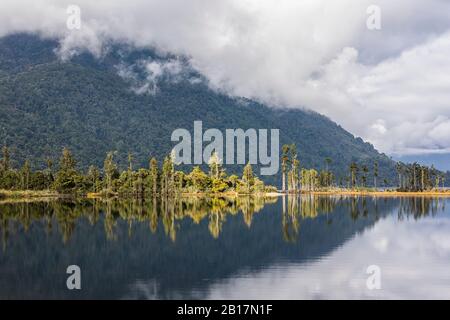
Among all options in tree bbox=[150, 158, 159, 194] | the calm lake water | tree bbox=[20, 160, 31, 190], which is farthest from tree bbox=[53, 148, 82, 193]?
the calm lake water

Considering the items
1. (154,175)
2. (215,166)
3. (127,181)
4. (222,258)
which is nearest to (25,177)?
(127,181)

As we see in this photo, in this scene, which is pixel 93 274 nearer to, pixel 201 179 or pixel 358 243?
pixel 358 243

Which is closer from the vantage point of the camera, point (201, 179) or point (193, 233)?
point (193, 233)

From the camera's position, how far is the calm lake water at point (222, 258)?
941 inches

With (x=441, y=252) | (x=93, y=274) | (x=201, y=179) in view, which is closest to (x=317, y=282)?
(x=93, y=274)

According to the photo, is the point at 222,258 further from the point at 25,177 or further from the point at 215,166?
the point at 215,166

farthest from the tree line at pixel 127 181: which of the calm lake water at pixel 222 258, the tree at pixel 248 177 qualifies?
the calm lake water at pixel 222 258

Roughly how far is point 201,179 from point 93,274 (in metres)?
105

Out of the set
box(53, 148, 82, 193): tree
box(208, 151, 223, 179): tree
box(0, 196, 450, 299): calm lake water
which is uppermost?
box(208, 151, 223, 179): tree

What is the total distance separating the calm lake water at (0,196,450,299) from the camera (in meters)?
23.9

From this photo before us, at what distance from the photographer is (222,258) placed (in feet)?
109

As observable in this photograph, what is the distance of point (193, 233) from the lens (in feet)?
148

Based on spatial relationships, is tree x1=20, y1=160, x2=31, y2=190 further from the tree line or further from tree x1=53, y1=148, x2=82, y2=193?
tree x1=53, y1=148, x2=82, y2=193
